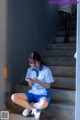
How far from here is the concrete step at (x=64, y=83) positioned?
3184 mm

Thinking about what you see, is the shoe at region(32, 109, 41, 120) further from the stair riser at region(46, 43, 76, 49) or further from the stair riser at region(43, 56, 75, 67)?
the stair riser at region(46, 43, 76, 49)

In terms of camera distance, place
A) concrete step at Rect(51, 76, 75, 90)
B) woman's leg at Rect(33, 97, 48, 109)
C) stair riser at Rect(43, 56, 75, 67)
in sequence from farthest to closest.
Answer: stair riser at Rect(43, 56, 75, 67) → concrete step at Rect(51, 76, 75, 90) → woman's leg at Rect(33, 97, 48, 109)

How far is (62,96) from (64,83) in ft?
0.88

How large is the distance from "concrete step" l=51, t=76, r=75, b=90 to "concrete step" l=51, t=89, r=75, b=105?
0.16m

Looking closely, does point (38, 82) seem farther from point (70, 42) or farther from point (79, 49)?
point (70, 42)

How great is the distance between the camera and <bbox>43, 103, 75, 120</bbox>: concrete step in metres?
2.69

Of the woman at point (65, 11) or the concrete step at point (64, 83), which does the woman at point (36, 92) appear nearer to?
the concrete step at point (64, 83)

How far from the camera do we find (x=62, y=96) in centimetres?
302

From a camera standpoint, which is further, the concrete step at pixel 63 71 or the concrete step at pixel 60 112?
the concrete step at pixel 63 71

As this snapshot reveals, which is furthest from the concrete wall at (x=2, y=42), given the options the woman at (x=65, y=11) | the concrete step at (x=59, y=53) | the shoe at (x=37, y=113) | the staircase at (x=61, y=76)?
the woman at (x=65, y=11)

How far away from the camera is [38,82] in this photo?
273 centimetres

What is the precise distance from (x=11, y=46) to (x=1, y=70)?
1.36 feet

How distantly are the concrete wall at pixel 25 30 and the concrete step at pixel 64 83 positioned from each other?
0.58 m

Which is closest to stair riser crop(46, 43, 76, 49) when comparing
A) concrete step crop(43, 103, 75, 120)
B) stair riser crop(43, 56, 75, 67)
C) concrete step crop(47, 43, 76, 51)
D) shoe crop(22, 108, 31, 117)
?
concrete step crop(47, 43, 76, 51)
